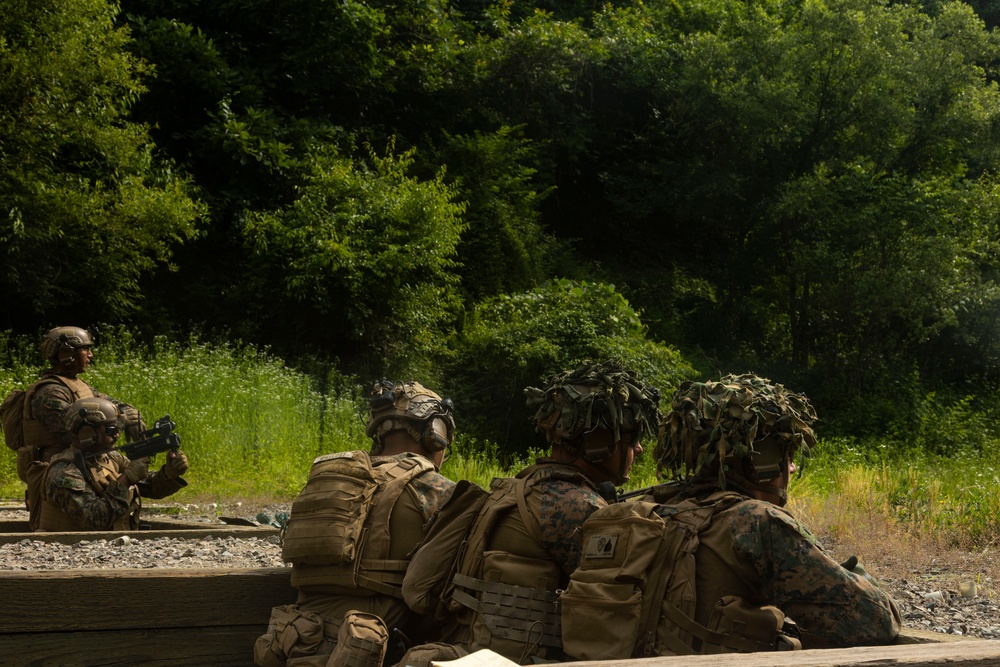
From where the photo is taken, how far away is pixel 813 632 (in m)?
3.28

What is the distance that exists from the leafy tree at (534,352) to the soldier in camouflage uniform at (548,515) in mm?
12203

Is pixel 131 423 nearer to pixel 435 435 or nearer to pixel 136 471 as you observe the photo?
pixel 136 471

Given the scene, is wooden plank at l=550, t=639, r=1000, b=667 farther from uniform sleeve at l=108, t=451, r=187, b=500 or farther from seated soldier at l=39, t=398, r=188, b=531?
uniform sleeve at l=108, t=451, r=187, b=500

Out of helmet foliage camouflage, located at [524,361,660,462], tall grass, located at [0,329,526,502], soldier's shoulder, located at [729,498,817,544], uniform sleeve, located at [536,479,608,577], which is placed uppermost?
helmet foliage camouflage, located at [524,361,660,462]

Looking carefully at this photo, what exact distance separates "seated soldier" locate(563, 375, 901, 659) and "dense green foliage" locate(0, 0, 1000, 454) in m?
13.1

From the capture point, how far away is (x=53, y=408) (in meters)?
8.12

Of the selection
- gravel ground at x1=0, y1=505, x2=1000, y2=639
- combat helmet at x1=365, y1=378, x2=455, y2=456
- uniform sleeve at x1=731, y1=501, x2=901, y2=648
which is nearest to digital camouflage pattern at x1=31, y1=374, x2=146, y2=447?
gravel ground at x1=0, y1=505, x2=1000, y2=639

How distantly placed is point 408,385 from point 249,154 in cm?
1552

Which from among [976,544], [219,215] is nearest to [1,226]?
[219,215]

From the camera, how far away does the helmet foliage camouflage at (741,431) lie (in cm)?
355

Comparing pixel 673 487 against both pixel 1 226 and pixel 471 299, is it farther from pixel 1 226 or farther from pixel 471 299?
pixel 471 299

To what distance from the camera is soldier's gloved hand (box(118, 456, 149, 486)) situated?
25.2 feet

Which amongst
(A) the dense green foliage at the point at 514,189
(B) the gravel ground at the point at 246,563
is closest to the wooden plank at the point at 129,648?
(B) the gravel ground at the point at 246,563

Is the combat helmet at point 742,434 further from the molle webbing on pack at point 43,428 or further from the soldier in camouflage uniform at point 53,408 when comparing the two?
the molle webbing on pack at point 43,428
